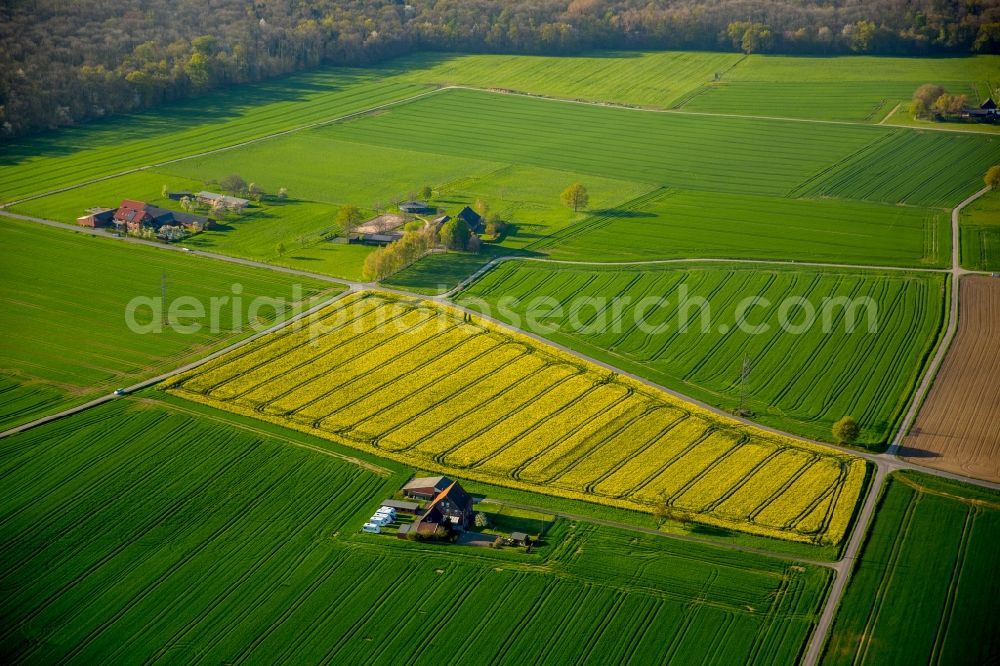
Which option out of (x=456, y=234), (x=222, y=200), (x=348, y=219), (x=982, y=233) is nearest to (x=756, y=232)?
(x=982, y=233)

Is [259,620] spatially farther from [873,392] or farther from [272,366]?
[873,392]

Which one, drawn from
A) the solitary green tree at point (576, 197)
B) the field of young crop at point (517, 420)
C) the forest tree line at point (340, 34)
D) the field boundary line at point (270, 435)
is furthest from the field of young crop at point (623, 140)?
the field boundary line at point (270, 435)

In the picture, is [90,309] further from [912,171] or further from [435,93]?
[912,171]

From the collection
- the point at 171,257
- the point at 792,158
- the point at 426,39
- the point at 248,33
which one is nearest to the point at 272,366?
the point at 171,257

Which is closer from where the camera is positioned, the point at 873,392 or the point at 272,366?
the point at 873,392

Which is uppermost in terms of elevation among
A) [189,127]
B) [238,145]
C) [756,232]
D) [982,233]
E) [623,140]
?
[189,127]

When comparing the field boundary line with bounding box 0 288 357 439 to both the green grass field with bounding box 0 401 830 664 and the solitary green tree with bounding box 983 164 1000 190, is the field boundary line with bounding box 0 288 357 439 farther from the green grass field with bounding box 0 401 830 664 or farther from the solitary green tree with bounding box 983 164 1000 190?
the solitary green tree with bounding box 983 164 1000 190
